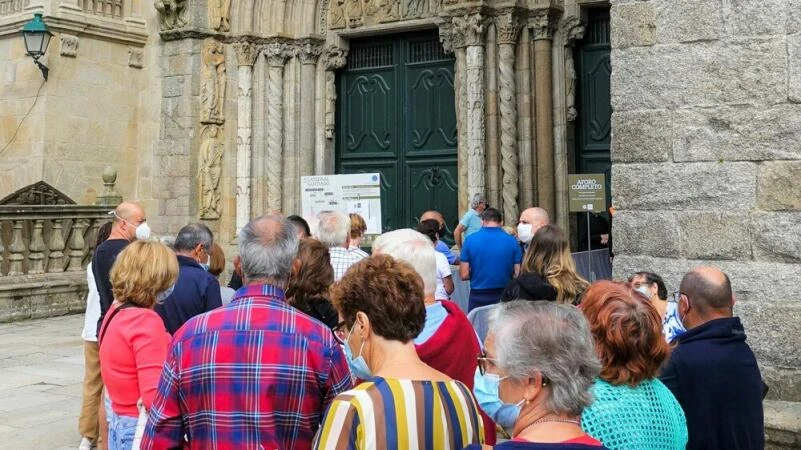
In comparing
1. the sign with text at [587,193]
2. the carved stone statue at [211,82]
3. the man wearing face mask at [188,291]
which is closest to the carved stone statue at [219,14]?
the carved stone statue at [211,82]

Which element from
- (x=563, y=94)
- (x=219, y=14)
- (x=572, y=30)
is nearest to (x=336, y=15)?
(x=219, y=14)

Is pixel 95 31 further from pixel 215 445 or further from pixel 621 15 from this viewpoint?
pixel 215 445

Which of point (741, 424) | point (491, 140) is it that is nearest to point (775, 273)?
point (741, 424)

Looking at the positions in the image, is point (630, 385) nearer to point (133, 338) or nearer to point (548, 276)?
point (133, 338)

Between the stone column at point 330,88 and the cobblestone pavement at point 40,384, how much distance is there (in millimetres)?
4634

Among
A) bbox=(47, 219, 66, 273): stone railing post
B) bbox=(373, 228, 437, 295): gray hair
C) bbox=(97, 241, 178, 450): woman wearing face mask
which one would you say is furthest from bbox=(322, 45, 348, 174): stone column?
bbox=(373, 228, 437, 295): gray hair

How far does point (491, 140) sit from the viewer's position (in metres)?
11.2

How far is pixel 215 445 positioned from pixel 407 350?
70cm

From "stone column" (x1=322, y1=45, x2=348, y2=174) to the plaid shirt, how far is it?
34.8 feet

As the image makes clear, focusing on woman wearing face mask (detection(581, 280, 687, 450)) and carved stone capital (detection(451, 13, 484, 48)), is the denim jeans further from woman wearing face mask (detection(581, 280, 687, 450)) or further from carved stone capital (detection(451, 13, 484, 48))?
carved stone capital (detection(451, 13, 484, 48))

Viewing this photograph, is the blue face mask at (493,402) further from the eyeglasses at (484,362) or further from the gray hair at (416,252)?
the gray hair at (416,252)

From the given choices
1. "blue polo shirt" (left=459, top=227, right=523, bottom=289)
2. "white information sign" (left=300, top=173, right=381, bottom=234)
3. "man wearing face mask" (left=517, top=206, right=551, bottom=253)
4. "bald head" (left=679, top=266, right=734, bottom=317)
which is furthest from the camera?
"white information sign" (left=300, top=173, right=381, bottom=234)

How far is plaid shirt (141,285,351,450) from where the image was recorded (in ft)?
8.95

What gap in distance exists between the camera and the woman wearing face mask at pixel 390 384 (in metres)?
2.33
